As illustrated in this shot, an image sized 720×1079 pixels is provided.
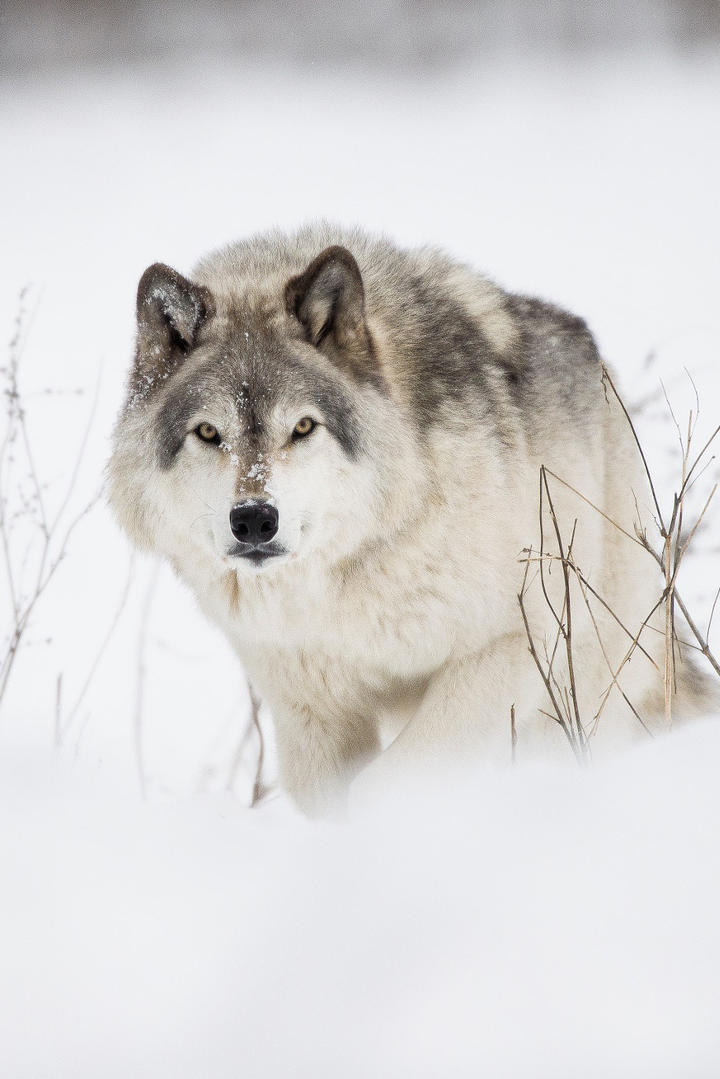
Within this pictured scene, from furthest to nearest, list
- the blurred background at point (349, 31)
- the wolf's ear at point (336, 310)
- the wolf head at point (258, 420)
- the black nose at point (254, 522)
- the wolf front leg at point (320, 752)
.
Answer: the blurred background at point (349, 31) < the wolf front leg at point (320, 752) < the wolf's ear at point (336, 310) < the wolf head at point (258, 420) < the black nose at point (254, 522)

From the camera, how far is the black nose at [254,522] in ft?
8.00

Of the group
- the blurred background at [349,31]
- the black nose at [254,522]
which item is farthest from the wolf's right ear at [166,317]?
the blurred background at [349,31]

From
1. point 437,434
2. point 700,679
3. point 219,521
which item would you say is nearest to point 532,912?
point 219,521

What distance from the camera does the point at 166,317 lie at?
2857mm

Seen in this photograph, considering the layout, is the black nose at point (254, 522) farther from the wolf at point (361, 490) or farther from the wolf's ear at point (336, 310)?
the wolf's ear at point (336, 310)

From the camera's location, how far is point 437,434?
2.88m

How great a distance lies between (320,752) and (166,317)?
1.41 meters

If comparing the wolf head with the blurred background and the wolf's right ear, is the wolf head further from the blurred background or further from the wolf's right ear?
the blurred background

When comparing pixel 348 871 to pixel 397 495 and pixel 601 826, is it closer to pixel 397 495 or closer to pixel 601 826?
pixel 601 826

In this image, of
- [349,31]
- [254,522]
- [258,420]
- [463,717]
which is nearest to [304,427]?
[258,420]

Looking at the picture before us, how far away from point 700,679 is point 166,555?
2041 millimetres

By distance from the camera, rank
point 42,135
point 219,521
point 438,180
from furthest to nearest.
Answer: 1. point 42,135
2. point 438,180
3. point 219,521

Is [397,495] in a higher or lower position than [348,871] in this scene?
higher

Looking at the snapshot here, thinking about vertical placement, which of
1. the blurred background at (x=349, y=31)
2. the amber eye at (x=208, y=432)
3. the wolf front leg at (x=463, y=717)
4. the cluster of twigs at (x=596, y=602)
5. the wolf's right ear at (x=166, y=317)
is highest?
the blurred background at (x=349, y=31)
